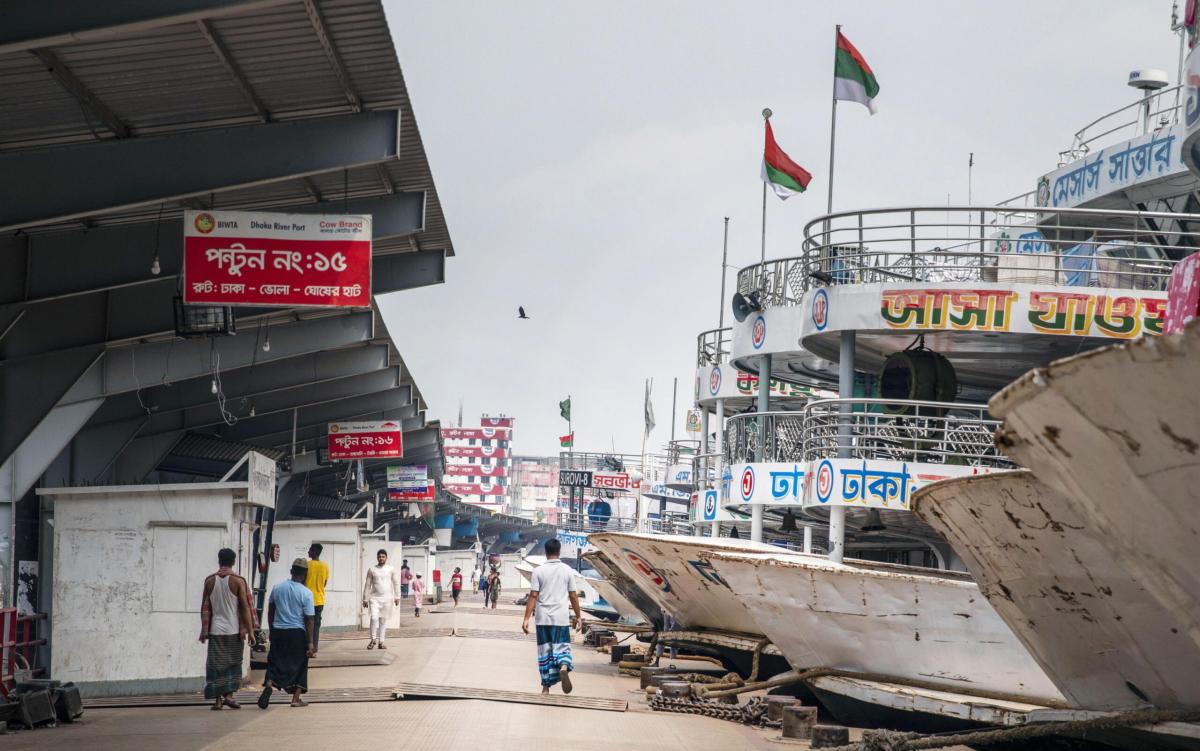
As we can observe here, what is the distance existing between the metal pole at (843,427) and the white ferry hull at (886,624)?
241 inches

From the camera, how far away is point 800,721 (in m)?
13.1

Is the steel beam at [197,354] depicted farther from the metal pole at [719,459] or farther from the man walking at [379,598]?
the metal pole at [719,459]

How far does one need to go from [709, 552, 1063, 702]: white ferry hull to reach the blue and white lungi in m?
2.36

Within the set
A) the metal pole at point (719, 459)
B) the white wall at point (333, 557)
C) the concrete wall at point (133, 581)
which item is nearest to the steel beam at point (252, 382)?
the white wall at point (333, 557)

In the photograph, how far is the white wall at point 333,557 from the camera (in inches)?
1089

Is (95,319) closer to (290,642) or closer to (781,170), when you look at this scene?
(290,642)

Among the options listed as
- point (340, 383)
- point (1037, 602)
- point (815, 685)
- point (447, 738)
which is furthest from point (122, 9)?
point (340, 383)

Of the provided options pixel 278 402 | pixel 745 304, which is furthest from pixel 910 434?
pixel 278 402

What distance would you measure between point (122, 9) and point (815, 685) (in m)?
8.78

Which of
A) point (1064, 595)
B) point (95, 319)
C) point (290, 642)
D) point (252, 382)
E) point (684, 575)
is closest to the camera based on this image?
point (1064, 595)

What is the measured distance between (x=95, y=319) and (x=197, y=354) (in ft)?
11.4

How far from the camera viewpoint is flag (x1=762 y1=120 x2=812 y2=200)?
2845 cm

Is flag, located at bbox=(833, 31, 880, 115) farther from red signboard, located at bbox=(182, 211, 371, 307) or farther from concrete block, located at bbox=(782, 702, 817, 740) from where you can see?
concrete block, located at bbox=(782, 702, 817, 740)

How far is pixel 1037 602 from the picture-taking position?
30.0 ft
